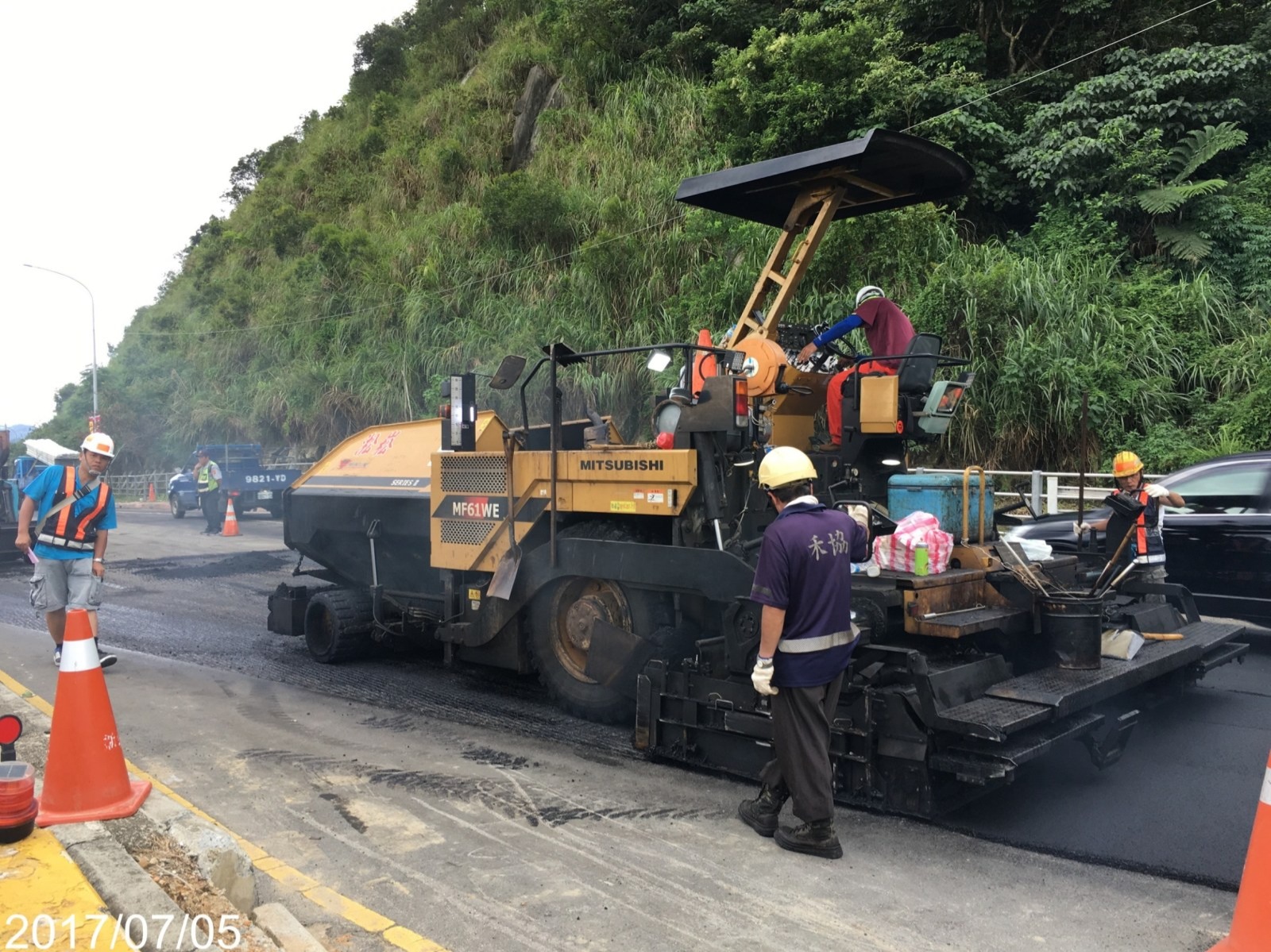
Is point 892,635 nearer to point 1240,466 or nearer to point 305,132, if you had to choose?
point 1240,466

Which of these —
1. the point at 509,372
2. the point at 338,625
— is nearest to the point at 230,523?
the point at 338,625

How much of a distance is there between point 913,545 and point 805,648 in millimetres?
1230

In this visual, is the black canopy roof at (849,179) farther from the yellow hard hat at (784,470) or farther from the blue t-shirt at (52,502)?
the blue t-shirt at (52,502)

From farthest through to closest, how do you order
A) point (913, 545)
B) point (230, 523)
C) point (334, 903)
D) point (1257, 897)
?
point (230, 523), point (913, 545), point (334, 903), point (1257, 897)

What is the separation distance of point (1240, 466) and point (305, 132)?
44.8m

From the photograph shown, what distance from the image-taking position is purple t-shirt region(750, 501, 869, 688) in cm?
408

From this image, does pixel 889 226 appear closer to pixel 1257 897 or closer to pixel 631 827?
pixel 631 827

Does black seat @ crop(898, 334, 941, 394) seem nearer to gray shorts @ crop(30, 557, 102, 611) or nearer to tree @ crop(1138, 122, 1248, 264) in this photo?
gray shorts @ crop(30, 557, 102, 611)

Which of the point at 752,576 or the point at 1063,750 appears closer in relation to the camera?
the point at 752,576

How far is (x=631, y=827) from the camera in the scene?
14.3 feet

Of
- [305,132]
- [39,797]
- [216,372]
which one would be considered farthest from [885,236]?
[305,132]

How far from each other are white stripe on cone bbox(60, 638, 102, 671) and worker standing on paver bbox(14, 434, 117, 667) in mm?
3387

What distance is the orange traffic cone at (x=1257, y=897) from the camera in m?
2.93
